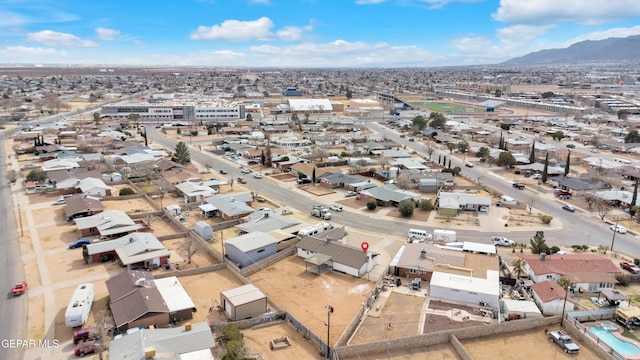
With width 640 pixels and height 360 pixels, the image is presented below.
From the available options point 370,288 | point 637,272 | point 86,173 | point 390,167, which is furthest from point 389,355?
point 86,173

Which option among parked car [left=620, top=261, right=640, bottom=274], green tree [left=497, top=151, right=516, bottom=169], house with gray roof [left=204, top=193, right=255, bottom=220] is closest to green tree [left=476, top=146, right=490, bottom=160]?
green tree [left=497, top=151, right=516, bottom=169]

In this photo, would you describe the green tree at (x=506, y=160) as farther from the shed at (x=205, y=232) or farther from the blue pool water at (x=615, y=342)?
the shed at (x=205, y=232)

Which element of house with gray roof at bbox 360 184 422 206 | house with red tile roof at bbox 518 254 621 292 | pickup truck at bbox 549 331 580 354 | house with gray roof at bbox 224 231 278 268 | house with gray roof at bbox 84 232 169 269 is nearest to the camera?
pickup truck at bbox 549 331 580 354

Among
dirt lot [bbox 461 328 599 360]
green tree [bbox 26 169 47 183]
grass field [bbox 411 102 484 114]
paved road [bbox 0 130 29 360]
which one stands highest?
grass field [bbox 411 102 484 114]

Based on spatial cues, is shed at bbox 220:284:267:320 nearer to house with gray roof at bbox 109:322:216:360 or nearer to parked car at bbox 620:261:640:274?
house with gray roof at bbox 109:322:216:360

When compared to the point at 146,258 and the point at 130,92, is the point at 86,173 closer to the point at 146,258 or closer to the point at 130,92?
the point at 146,258

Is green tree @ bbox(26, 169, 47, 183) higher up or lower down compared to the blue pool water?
higher up

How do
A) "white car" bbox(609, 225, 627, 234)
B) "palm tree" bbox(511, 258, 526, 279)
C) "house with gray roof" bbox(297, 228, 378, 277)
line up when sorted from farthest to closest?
1. "white car" bbox(609, 225, 627, 234)
2. "house with gray roof" bbox(297, 228, 378, 277)
3. "palm tree" bbox(511, 258, 526, 279)
